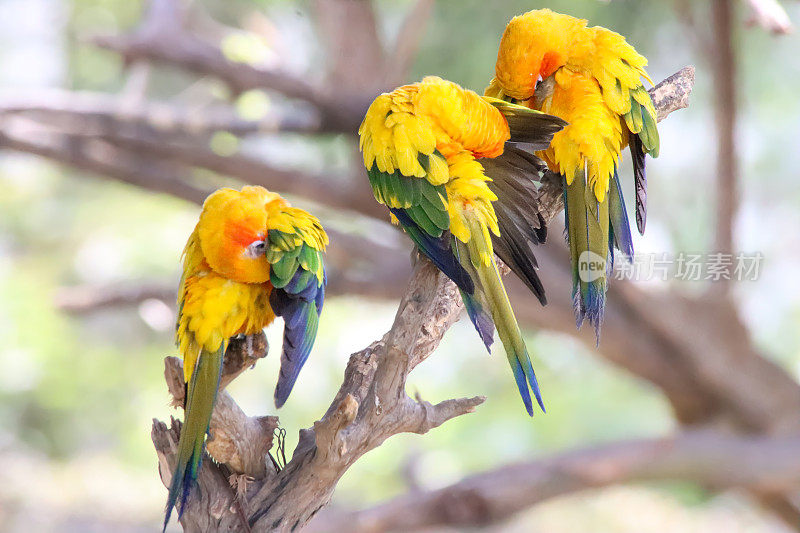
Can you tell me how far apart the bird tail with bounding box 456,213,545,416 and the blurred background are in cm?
92

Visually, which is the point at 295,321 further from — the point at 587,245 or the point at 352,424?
the point at 587,245

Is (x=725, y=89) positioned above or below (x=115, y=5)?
below

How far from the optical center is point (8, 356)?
4.61 meters

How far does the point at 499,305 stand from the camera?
118cm

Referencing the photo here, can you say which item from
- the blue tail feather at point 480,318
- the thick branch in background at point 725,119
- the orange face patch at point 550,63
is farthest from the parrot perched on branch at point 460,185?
the thick branch in background at point 725,119

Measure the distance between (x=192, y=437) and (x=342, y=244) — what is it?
209 cm

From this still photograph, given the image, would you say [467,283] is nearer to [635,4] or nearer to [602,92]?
[602,92]

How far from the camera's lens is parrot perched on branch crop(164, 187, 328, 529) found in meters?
1.20

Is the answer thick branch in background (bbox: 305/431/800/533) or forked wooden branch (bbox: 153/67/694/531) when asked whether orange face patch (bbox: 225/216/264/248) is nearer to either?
forked wooden branch (bbox: 153/67/694/531)

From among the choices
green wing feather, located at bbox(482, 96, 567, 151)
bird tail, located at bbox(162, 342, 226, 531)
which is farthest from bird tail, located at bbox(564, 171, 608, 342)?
bird tail, located at bbox(162, 342, 226, 531)

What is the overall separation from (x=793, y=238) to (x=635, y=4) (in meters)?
2.20

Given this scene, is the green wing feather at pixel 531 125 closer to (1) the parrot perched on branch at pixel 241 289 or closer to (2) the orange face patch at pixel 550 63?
(2) the orange face patch at pixel 550 63

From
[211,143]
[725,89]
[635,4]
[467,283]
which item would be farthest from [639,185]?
[211,143]

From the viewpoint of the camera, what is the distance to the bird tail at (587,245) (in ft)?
4.10
